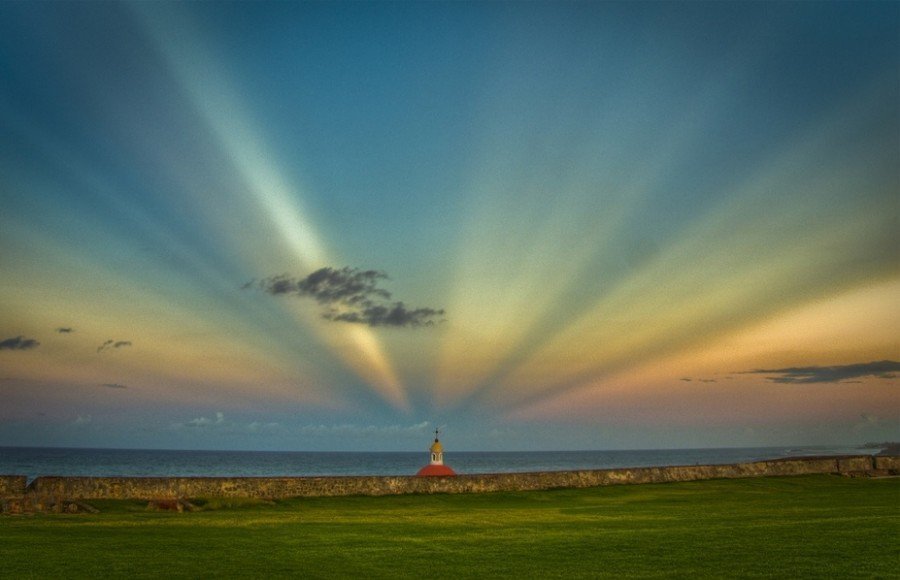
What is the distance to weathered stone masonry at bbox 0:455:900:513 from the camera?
2170cm

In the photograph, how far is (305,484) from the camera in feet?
83.3

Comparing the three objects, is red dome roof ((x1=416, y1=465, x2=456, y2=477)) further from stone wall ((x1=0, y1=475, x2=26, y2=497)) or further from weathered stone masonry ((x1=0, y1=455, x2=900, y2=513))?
stone wall ((x1=0, y1=475, x2=26, y2=497))

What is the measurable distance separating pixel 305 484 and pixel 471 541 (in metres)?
13.1

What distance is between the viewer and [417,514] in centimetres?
1973

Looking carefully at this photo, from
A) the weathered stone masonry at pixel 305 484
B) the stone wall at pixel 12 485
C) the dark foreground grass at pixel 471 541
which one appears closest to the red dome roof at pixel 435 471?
the weathered stone masonry at pixel 305 484

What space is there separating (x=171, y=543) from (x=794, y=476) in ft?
99.8

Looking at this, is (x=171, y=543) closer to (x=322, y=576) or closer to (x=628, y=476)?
(x=322, y=576)

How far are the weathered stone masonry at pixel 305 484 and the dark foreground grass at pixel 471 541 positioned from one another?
1.58m

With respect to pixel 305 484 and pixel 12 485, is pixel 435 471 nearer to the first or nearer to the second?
pixel 305 484

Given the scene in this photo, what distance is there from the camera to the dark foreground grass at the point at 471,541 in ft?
34.6

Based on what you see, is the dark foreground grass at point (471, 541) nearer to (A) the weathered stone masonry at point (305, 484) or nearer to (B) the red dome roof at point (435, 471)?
(A) the weathered stone masonry at point (305, 484)

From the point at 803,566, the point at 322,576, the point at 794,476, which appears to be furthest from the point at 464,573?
the point at 794,476

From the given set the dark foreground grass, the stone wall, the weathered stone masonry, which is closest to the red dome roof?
the weathered stone masonry

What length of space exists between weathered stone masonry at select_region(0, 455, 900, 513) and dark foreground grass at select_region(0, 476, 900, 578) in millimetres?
1579
